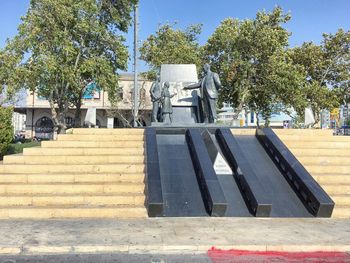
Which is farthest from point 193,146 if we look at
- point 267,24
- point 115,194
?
point 267,24

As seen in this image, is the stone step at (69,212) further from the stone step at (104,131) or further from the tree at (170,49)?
the tree at (170,49)

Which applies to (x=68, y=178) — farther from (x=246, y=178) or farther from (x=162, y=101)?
(x=162, y=101)

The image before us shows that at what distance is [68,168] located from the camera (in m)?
10.8

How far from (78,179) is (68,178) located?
0.84ft

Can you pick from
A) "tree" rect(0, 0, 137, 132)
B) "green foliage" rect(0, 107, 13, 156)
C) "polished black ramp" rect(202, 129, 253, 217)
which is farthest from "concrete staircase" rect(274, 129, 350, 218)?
"tree" rect(0, 0, 137, 132)

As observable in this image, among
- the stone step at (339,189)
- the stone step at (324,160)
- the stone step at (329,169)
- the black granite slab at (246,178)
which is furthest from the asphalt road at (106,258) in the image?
the stone step at (324,160)

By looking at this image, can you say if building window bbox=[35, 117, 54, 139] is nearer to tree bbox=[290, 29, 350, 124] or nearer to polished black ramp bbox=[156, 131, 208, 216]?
tree bbox=[290, 29, 350, 124]

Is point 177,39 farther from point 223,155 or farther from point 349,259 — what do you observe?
point 349,259

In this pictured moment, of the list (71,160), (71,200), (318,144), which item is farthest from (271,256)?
(318,144)

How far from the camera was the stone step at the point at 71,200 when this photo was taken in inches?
363

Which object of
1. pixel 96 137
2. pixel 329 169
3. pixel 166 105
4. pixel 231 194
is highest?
pixel 166 105

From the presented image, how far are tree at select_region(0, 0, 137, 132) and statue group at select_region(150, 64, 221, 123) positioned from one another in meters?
9.18

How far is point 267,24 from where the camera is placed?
93.9 ft

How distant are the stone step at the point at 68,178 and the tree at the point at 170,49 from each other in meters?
20.4
